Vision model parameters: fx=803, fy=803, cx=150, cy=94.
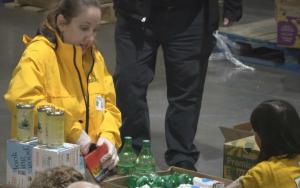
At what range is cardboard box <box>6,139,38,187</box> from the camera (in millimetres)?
3459

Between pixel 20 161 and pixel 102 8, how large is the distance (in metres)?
6.93

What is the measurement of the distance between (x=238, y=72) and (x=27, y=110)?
523 centimetres

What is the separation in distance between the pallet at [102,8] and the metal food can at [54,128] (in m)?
6.89

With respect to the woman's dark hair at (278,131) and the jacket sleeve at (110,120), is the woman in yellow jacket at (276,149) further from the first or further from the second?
the jacket sleeve at (110,120)

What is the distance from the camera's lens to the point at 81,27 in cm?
385

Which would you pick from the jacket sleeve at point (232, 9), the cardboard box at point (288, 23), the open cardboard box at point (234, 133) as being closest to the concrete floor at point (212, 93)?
the cardboard box at point (288, 23)

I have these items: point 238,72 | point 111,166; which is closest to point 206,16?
point 111,166

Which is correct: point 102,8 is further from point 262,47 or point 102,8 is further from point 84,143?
point 84,143

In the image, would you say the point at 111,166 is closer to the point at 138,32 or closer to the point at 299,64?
the point at 138,32

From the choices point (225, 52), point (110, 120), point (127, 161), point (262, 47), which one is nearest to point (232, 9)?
point (127, 161)

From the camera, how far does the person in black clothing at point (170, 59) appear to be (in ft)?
16.7

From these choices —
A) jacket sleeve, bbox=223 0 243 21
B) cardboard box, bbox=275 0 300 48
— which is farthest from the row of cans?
cardboard box, bbox=275 0 300 48

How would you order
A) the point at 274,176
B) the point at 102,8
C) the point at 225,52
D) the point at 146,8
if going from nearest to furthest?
the point at 274,176
the point at 146,8
the point at 225,52
the point at 102,8

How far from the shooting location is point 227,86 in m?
7.87
